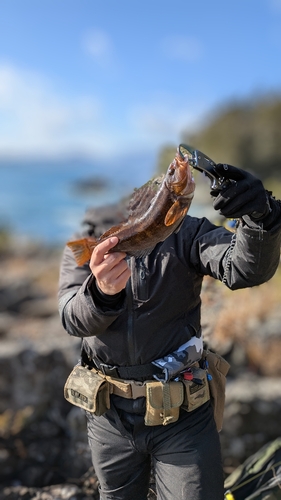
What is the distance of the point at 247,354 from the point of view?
6.79m

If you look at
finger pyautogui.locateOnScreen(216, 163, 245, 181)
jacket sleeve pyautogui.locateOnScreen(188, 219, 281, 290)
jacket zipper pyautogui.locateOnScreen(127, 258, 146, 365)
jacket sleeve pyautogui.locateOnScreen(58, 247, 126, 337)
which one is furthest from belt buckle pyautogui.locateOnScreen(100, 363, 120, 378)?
finger pyautogui.locateOnScreen(216, 163, 245, 181)

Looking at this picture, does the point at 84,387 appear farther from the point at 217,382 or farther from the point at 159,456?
the point at 217,382

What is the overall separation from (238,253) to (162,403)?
3.16 feet

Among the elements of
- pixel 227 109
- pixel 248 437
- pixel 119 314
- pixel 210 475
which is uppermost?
pixel 227 109

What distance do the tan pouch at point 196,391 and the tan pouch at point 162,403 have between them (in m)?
0.05

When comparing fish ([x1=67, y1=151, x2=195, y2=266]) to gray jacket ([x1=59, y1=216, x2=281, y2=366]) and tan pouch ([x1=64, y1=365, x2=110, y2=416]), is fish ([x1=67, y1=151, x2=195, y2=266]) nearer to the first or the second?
gray jacket ([x1=59, y1=216, x2=281, y2=366])

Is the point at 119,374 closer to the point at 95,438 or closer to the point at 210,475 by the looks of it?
the point at 95,438

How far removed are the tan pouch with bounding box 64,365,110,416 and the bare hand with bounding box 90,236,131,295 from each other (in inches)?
27.3

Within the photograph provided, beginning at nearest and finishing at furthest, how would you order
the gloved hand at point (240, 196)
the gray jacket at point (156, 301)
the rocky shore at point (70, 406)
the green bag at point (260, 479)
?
the gloved hand at point (240, 196) < the gray jacket at point (156, 301) < the green bag at point (260, 479) < the rocky shore at point (70, 406)

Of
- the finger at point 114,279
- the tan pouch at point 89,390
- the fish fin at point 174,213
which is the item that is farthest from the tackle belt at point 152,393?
the fish fin at point 174,213

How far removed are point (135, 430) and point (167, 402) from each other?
29 centimetres

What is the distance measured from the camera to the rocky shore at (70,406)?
4801 mm

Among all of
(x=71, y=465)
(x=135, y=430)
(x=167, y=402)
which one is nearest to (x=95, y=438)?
(x=135, y=430)

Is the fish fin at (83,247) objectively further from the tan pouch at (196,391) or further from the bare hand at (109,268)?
the tan pouch at (196,391)
